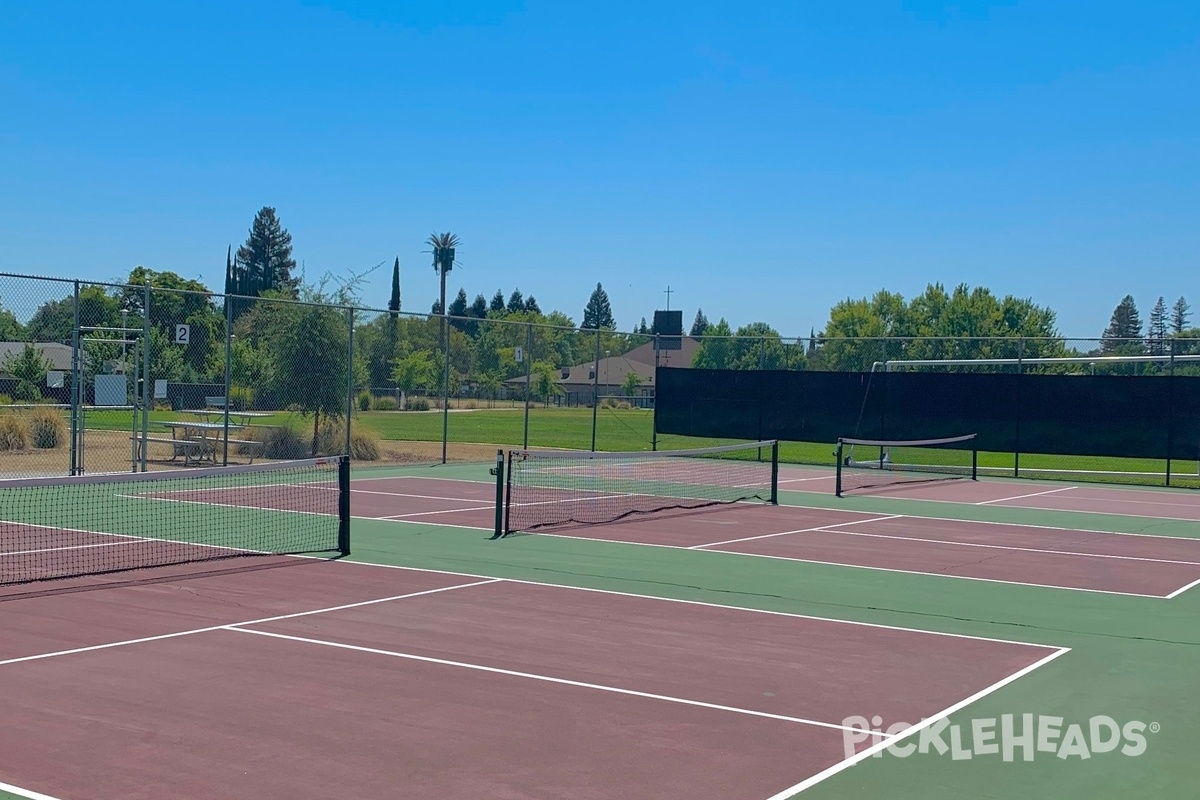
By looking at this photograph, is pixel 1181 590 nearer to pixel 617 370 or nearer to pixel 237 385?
pixel 237 385

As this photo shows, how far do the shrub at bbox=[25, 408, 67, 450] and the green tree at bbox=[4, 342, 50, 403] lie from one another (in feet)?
6.51

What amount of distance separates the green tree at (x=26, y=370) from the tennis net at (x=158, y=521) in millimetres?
3129

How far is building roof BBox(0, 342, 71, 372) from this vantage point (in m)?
21.1

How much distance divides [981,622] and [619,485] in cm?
1269

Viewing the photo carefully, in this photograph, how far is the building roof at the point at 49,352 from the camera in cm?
2106

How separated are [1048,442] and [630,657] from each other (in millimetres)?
21751

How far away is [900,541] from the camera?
15594 mm

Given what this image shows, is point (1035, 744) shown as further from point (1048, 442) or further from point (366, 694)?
point (1048, 442)

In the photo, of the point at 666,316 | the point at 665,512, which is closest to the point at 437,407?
the point at 666,316

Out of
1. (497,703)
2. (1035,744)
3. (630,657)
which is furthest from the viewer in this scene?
(630,657)

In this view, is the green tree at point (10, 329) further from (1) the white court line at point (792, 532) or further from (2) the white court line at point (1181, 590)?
(2) the white court line at point (1181, 590)

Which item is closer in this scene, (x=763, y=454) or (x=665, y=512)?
(x=665, y=512)

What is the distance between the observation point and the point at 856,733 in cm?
679

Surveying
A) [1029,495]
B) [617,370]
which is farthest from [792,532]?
[617,370]
